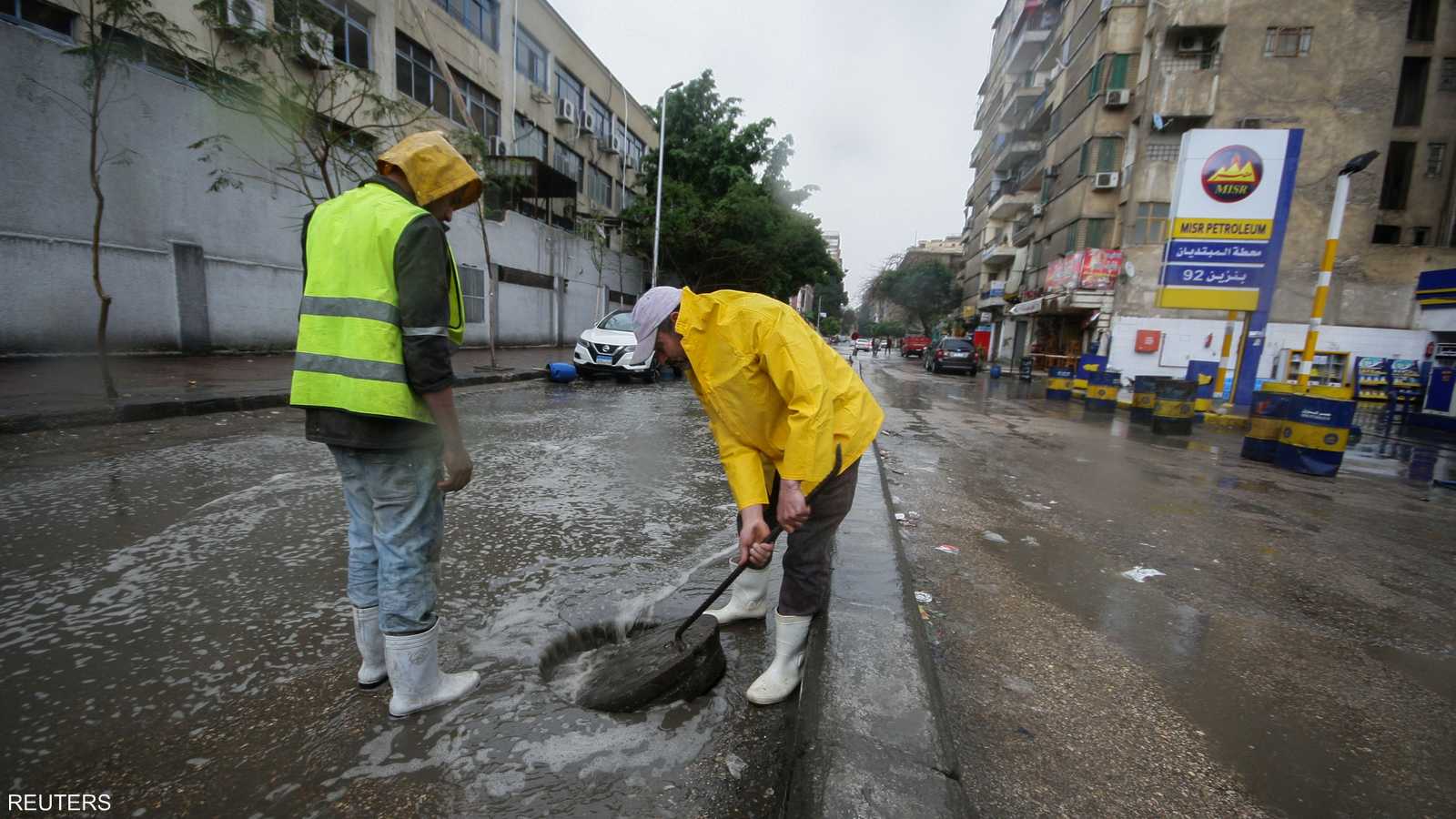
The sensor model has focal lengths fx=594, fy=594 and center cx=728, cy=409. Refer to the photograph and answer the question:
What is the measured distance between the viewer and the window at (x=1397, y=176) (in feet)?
71.9

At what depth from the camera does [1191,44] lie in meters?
22.2

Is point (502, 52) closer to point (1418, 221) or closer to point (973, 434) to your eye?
point (973, 434)

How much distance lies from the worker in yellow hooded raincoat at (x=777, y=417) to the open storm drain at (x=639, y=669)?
0.68 feet

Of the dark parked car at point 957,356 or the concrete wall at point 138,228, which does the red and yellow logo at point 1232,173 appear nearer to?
the dark parked car at point 957,356

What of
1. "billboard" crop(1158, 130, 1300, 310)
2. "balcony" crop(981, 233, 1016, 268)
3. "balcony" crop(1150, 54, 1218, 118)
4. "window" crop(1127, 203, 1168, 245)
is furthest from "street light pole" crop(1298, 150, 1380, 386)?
"balcony" crop(981, 233, 1016, 268)

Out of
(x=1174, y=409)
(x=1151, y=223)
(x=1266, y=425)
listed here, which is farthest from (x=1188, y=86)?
(x=1266, y=425)

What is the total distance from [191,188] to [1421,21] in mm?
38191

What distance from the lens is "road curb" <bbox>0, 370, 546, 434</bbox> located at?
5098 millimetres

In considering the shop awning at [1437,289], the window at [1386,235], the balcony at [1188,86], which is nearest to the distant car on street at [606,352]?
the shop awning at [1437,289]

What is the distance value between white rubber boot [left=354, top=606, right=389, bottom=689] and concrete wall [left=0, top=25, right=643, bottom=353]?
35.5 ft

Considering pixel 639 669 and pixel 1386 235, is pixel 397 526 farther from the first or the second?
pixel 1386 235

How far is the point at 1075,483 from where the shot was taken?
18.9 ft

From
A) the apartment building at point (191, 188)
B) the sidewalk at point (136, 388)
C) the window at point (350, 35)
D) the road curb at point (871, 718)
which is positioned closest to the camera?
the road curb at point (871, 718)

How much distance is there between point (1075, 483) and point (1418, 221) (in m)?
28.0
